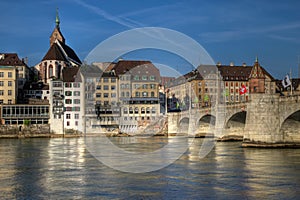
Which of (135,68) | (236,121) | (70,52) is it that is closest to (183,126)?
(135,68)

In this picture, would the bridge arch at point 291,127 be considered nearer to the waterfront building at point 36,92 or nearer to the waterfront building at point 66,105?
the waterfront building at point 66,105

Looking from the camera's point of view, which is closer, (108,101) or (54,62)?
(108,101)

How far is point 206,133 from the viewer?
97.0 metres

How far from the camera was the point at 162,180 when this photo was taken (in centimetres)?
3219

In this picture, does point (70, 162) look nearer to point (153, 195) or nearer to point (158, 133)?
point (153, 195)

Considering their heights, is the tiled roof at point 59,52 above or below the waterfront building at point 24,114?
above

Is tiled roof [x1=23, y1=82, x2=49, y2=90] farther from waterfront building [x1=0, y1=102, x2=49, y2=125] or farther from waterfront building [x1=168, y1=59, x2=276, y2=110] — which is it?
waterfront building [x1=168, y1=59, x2=276, y2=110]

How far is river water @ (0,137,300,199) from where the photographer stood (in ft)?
88.3

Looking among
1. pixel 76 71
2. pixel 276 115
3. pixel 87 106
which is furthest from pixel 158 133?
pixel 276 115

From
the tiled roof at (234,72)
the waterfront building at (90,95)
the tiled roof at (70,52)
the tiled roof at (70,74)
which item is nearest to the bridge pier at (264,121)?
the waterfront building at (90,95)

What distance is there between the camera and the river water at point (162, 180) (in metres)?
26.9

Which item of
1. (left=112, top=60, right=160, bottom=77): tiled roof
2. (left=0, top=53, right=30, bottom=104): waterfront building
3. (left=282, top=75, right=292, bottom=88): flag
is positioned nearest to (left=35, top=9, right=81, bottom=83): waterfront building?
(left=0, top=53, right=30, bottom=104): waterfront building

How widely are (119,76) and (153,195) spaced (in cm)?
10092

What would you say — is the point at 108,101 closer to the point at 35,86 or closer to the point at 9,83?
the point at 35,86
